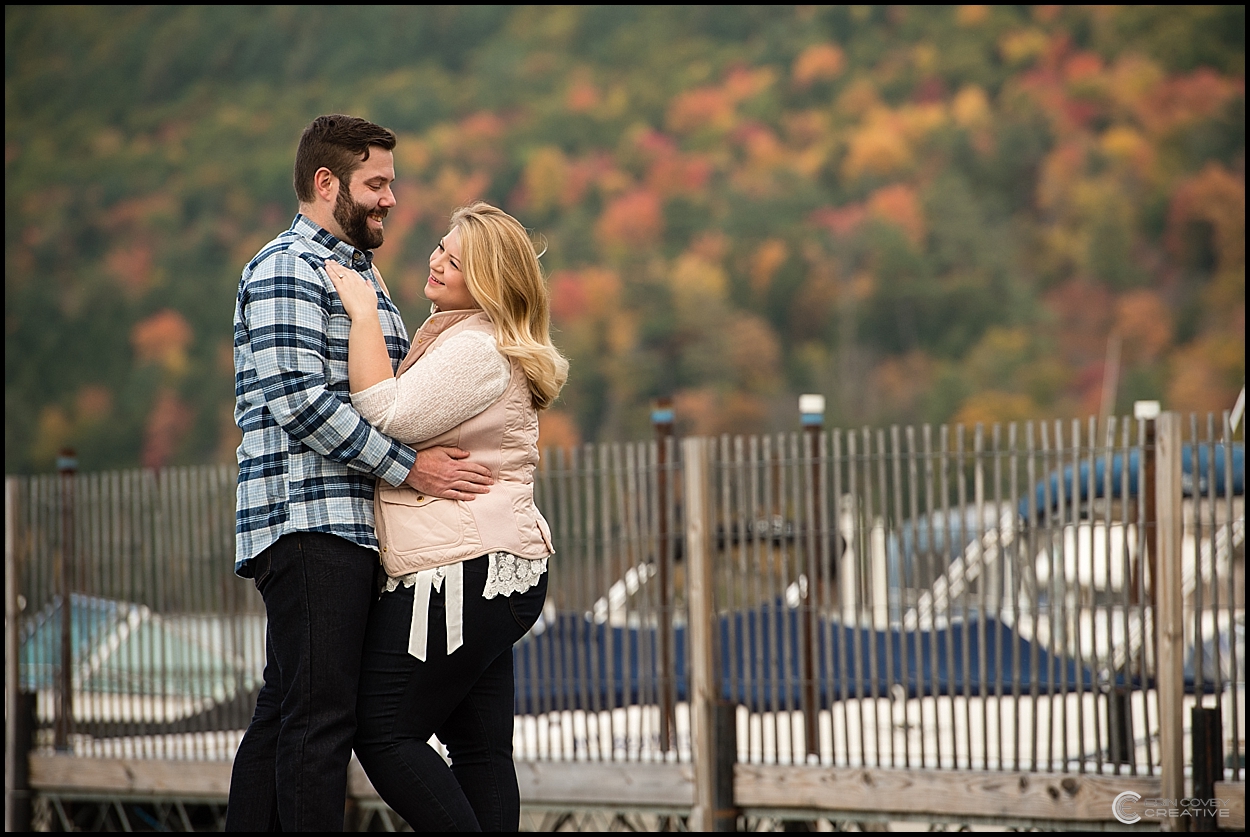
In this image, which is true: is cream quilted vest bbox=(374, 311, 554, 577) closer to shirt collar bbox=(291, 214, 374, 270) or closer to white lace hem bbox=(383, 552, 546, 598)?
white lace hem bbox=(383, 552, 546, 598)

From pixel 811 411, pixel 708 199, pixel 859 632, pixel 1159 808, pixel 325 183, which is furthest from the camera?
pixel 708 199

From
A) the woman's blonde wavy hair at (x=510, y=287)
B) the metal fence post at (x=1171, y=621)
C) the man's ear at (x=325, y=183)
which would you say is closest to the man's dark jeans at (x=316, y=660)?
the woman's blonde wavy hair at (x=510, y=287)

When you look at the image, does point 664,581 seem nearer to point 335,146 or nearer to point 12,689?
point 12,689

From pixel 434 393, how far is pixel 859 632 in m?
3.59

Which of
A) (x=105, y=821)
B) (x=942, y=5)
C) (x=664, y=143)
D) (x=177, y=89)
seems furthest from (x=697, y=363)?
(x=105, y=821)

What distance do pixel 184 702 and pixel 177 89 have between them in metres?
68.7

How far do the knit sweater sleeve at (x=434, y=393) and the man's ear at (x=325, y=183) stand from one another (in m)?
0.40

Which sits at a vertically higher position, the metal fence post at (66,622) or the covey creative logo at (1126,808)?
the metal fence post at (66,622)

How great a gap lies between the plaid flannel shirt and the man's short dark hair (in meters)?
0.16

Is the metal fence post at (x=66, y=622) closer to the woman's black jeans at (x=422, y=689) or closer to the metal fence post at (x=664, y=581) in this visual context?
the metal fence post at (x=664, y=581)

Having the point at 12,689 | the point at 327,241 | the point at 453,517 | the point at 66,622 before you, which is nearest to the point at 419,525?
the point at 453,517

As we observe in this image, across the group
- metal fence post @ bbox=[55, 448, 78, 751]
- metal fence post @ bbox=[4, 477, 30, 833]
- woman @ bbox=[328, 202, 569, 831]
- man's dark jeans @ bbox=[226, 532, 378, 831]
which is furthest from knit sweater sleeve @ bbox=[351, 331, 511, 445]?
metal fence post @ bbox=[4, 477, 30, 833]

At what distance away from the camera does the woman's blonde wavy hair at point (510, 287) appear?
288 cm

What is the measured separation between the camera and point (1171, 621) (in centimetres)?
546
